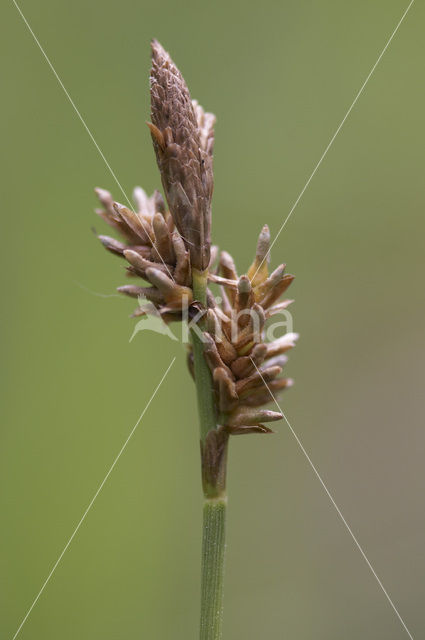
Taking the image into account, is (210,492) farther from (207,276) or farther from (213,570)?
(207,276)

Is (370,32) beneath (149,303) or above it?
above

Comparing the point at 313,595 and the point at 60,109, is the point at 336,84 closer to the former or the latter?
the point at 60,109

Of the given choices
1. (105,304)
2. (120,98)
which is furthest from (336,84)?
(105,304)

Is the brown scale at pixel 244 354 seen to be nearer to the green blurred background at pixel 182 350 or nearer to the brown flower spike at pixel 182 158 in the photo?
the brown flower spike at pixel 182 158

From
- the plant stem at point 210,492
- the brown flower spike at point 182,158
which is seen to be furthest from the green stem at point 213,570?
the brown flower spike at point 182,158

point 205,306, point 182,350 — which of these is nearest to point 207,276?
point 205,306

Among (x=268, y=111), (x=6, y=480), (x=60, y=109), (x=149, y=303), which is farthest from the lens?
(x=268, y=111)

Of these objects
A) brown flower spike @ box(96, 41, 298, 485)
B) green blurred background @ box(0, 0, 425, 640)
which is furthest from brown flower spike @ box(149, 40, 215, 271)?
green blurred background @ box(0, 0, 425, 640)

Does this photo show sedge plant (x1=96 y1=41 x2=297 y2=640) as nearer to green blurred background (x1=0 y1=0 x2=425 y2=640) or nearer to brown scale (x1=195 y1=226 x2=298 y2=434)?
brown scale (x1=195 y1=226 x2=298 y2=434)
